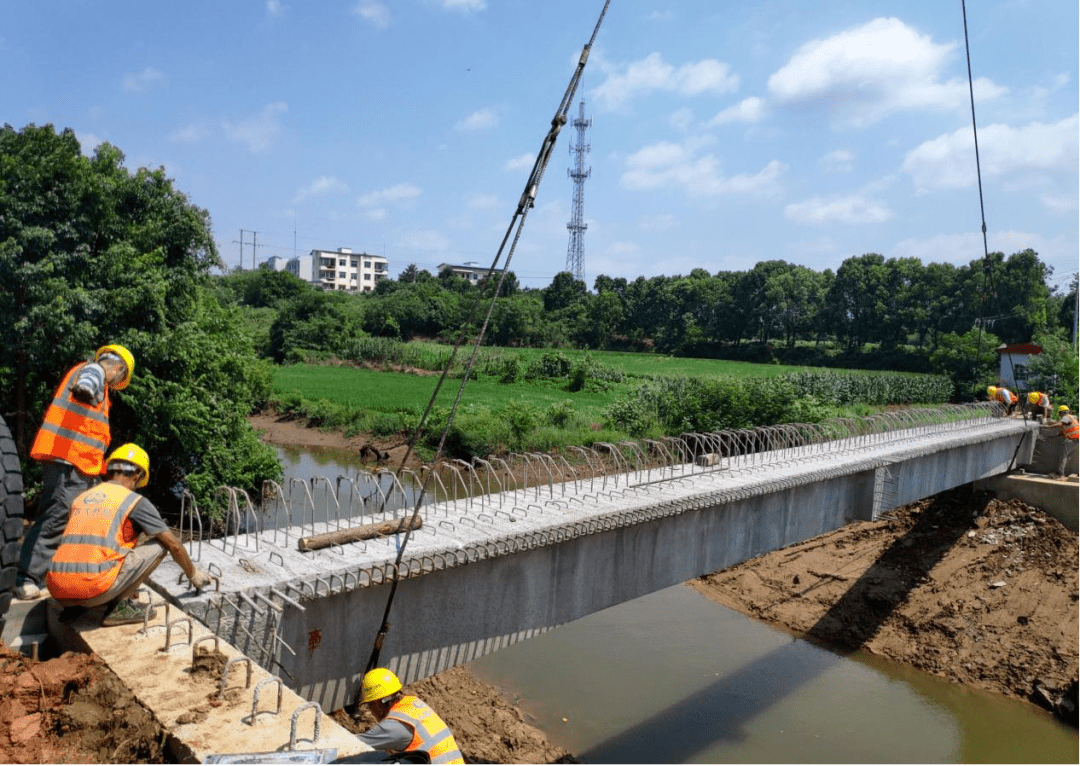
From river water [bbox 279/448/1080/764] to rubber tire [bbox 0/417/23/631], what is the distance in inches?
352

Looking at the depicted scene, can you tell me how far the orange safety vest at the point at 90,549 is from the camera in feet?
17.4

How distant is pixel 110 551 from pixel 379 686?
209 cm

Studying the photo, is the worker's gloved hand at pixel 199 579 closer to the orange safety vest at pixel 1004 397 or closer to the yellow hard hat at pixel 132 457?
the yellow hard hat at pixel 132 457

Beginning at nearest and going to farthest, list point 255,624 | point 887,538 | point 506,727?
point 255,624 < point 506,727 < point 887,538

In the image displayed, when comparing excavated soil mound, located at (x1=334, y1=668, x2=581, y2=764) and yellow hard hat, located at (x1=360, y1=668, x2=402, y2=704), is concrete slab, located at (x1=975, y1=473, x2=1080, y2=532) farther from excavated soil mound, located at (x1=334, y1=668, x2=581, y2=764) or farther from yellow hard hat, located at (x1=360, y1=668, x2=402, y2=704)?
yellow hard hat, located at (x1=360, y1=668, x2=402, y2=704)

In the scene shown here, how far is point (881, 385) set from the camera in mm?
51969

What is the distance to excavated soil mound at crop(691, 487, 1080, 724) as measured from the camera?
16484mm

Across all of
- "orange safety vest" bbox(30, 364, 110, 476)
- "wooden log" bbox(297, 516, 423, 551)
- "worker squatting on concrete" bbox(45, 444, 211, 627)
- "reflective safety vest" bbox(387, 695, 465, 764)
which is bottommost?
"reflective safety vest" bbox(387, 695, 465, 764)

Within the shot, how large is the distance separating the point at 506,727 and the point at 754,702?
5022 millimetres

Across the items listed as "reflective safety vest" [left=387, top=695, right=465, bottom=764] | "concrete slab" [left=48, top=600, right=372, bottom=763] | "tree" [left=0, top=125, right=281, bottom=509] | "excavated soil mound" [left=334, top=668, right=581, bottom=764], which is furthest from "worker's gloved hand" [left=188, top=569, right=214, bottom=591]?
"tree" [left=0, top=125, right=281, bottom=509]

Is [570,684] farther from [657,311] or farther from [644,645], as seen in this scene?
[657,311]

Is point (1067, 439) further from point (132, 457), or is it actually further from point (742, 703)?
point (132, 457)

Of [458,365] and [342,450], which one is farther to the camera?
[458,365]

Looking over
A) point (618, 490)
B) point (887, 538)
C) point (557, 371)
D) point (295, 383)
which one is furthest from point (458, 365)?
point (618, 490)
